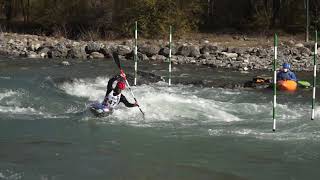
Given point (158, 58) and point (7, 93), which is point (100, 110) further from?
point (158, 58)

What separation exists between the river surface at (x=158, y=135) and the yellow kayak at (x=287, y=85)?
1.80ft

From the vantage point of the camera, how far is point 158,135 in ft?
33.5

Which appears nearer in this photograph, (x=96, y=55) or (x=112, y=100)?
(x=112, y=100)

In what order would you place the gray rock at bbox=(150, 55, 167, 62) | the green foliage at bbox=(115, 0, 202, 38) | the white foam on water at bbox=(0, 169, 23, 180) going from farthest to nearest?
the green foliage at bbox=(115, 0, 202, 38) → the gray rock at bbox=(150, 55, 167, 62) → the white foam on water at bbox=(0, 169, 23, 180)

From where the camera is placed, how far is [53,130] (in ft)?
34.8

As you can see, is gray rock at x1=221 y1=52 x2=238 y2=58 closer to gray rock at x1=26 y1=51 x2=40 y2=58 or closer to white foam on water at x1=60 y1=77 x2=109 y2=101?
gray rock at x1=26 y1=51 x2=40 y2=58

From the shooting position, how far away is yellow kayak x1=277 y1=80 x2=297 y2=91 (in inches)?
627

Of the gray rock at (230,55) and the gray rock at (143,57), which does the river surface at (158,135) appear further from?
the gray rock at (230,55)

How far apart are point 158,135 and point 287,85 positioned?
22.3 ft

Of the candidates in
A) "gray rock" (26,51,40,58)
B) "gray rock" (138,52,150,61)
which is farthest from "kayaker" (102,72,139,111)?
"gray rock" (26,51,40,58)

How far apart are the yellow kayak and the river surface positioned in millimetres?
548

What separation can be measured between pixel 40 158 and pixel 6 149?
33.5 inches

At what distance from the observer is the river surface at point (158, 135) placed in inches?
316

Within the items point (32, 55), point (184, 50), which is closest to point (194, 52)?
point (184, 50)
